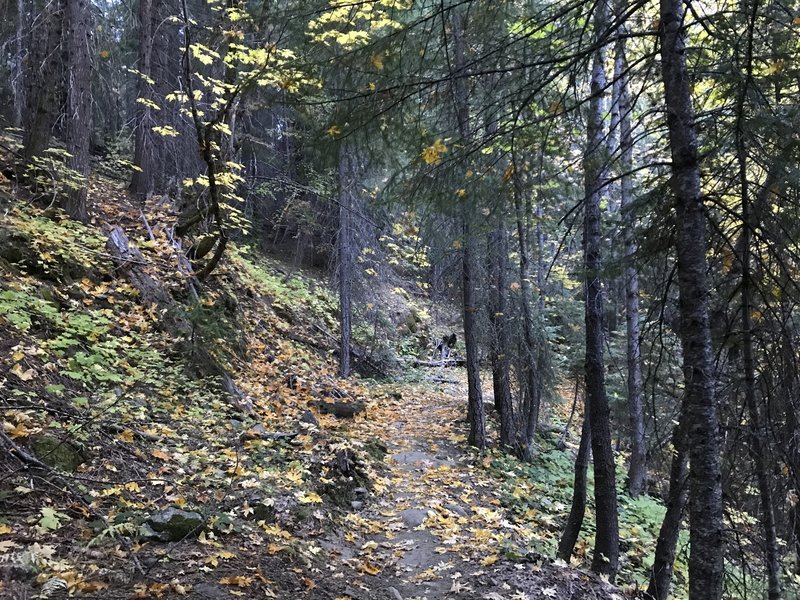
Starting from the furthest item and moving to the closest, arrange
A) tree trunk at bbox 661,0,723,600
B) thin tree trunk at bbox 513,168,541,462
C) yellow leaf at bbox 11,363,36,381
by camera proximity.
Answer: thin tree trunk at bbox 513,168,541,462 → yellow leaf at bbox 11,363,36,381 → tree trunk at bbox 661,0,723,600

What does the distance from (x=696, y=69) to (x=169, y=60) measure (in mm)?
16442

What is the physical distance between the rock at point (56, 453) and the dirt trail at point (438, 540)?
8.84ft

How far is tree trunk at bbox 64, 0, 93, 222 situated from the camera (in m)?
9.23

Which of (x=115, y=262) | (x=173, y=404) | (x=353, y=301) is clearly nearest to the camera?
(x=173, y=404)

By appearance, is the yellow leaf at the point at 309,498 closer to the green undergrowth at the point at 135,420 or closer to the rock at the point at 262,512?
the green undergrowth at the point at 135,420

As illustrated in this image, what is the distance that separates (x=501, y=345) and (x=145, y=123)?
1032 cm

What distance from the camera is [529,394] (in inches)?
461

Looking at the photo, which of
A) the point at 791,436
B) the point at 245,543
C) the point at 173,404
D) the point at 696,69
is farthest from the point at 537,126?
the point at 173,404

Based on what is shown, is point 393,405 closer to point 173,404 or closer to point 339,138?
point 173,404

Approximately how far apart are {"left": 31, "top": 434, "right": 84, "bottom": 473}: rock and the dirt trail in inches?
106

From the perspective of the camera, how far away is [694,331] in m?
3.21

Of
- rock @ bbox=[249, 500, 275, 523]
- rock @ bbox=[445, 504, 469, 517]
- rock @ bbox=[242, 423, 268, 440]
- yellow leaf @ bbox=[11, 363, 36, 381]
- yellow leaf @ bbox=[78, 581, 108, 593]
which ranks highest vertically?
yellow leaf @ bbox=[11, 363, 36, 381]

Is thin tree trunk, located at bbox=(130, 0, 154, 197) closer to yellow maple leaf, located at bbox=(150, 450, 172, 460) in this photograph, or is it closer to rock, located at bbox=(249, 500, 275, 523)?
yellow maple leaf, located at bbox=(150, 450, 172, 460)

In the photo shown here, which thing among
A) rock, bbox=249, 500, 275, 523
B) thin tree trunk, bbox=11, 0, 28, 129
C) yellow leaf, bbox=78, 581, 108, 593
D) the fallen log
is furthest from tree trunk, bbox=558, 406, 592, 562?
thin tree trunk, bbox=11, 0, 28, 129
